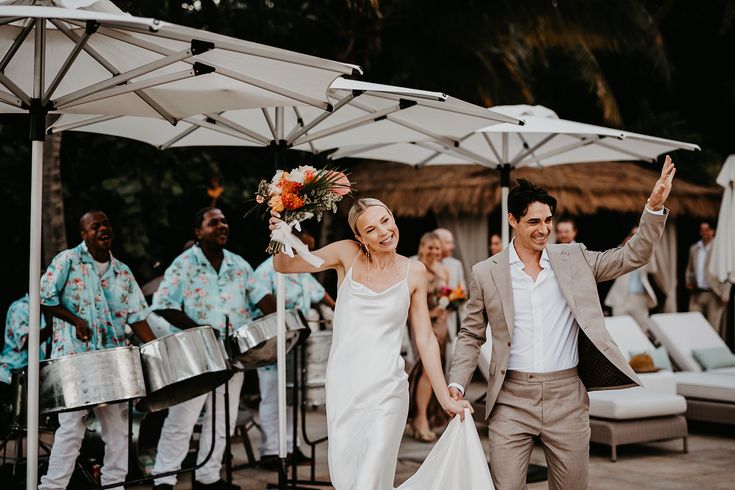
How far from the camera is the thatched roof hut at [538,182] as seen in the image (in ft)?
41.7

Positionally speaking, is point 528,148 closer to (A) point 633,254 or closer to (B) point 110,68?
(A) point 633,254

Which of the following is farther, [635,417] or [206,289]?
[635,417]

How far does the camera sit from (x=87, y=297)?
18.2 feet

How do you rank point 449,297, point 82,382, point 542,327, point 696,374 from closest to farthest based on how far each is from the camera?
point 542,327 → point 82,382 → point 449,297 → point 696,374

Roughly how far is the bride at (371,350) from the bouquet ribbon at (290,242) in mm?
40

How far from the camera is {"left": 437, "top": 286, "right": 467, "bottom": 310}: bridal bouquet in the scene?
821cm

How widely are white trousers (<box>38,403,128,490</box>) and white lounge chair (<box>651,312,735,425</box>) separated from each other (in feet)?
16.5

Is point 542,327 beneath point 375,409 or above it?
above

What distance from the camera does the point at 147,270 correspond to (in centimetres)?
1170

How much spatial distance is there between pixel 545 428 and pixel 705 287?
919cm

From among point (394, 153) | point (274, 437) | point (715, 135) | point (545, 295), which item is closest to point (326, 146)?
point (394, 153)

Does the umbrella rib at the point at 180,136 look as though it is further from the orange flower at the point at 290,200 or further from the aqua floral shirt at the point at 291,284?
the orange flower at the point at 290,200

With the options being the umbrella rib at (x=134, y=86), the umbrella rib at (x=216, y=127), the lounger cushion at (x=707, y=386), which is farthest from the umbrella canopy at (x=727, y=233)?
the umbrella rib at (x=134, y=86)

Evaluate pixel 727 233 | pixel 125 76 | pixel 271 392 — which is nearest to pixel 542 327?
pixel 125 76
